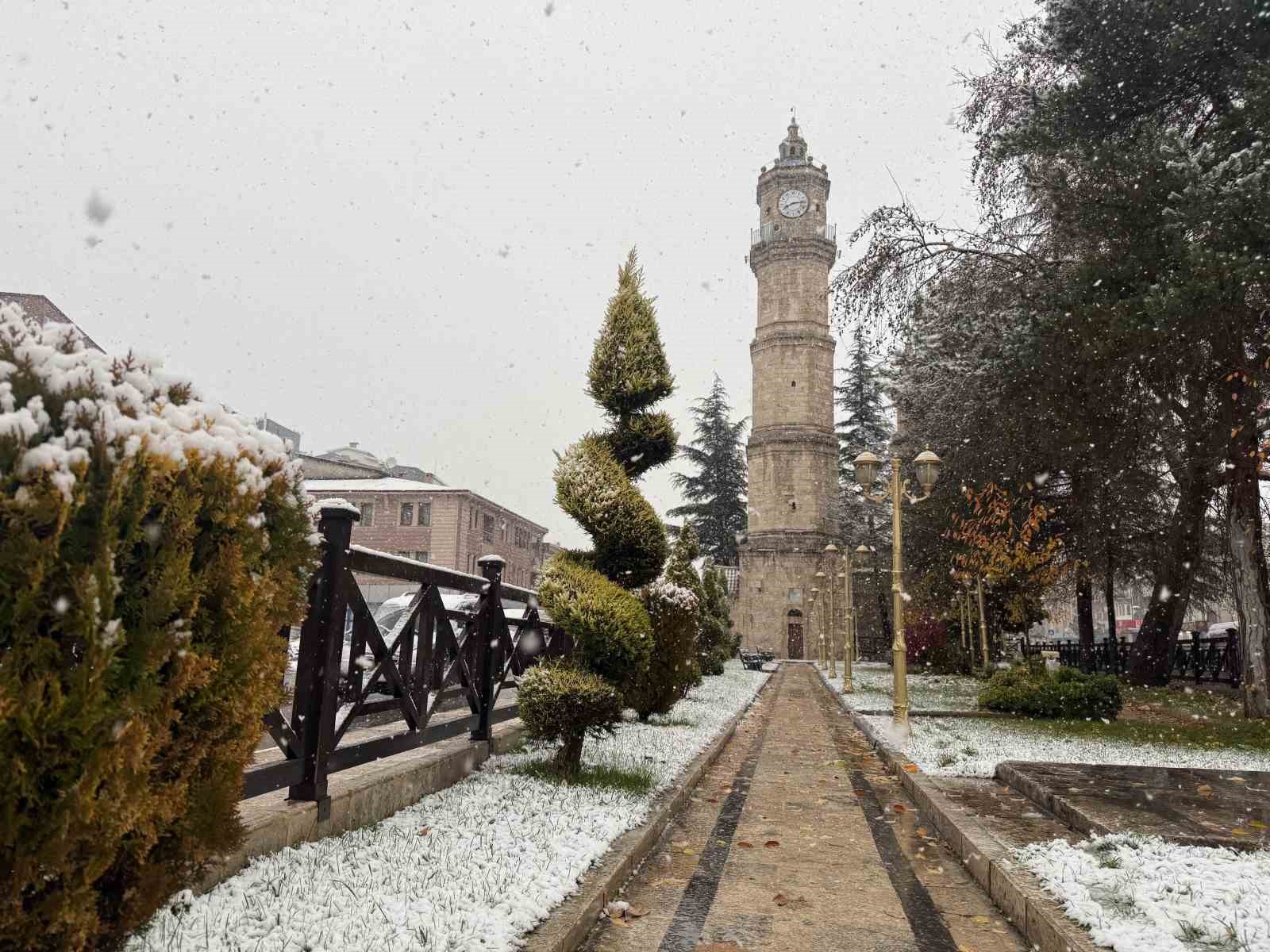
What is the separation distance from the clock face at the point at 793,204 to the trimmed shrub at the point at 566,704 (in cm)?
5796

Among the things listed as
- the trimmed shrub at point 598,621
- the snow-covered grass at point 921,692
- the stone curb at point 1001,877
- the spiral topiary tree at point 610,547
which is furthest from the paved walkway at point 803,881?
the snow-covered grass at point 921,692

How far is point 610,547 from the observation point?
27.3ft

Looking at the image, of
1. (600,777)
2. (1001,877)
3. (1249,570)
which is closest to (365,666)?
(600,777)

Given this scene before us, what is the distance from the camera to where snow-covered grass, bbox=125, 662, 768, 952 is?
3402mm

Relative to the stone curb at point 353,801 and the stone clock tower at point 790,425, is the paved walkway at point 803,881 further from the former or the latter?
the stone clock tower at point 790,425

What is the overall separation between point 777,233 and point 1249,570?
165ft

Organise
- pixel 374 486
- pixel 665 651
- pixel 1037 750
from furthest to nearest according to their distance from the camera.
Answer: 1. pixel 374 486
2. pixel 665 651
3. pixel 1037 750

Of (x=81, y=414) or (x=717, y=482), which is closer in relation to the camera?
(x=81, y=414)

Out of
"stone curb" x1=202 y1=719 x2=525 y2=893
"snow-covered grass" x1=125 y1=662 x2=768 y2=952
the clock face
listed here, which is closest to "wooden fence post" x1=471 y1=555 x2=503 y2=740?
"stone curb" x1=202 y1=719 x2=525 y2=893

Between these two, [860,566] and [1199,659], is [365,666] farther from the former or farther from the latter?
[860,566]

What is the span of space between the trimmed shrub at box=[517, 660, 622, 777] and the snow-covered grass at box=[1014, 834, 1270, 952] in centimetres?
329

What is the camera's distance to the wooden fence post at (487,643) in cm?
801

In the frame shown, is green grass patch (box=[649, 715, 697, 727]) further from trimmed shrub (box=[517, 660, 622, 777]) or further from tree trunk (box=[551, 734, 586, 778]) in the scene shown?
trimmed shrub (box=[517, 660, 622, 777])

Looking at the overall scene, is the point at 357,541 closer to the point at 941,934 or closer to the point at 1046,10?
the point at 1046,10
